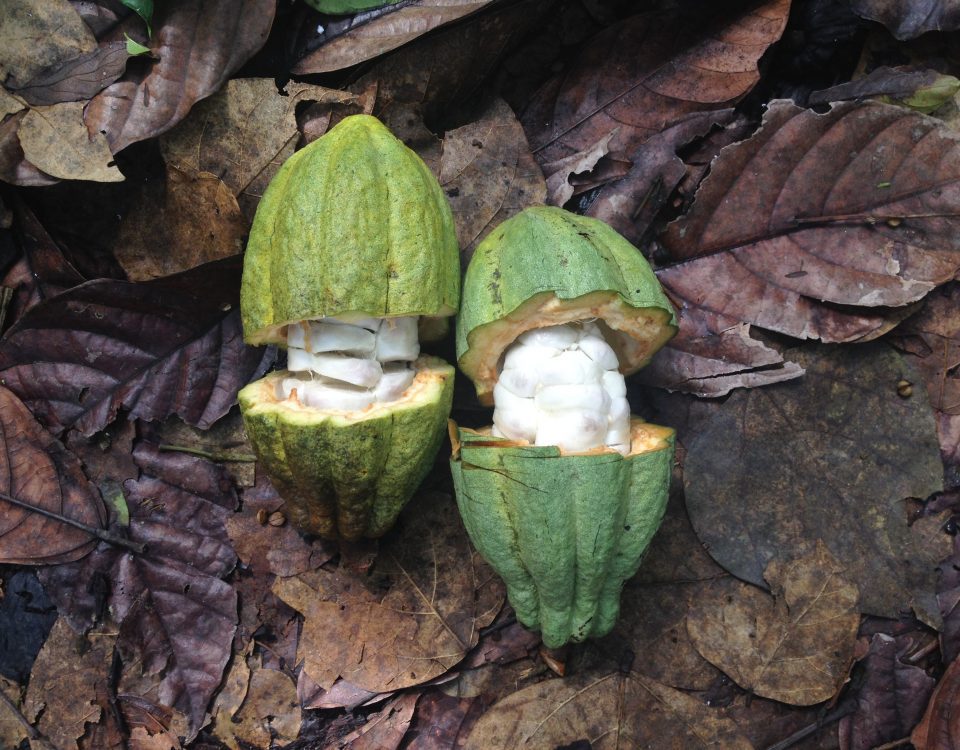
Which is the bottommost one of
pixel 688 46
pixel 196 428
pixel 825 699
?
pixel 825 699

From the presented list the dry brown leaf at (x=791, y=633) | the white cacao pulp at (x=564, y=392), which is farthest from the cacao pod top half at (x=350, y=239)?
the dry brown leaf at (x=791, y=633)

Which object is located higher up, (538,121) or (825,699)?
(538,121)

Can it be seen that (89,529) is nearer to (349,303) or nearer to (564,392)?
(349,303)

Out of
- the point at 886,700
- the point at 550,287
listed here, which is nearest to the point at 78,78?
the point at 550,287

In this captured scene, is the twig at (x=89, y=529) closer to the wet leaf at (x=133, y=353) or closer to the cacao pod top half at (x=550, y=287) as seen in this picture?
the wet leaf at (x=133, y=353)

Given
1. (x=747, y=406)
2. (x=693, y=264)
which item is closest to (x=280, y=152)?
(x=693, y=264)

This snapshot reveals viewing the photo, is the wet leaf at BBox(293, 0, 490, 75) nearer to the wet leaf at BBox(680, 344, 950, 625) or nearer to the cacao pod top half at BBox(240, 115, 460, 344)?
the cacao pod top half at BBox(240, 115, 460, 344)

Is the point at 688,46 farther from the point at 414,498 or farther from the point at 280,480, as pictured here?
the point at 280,480
